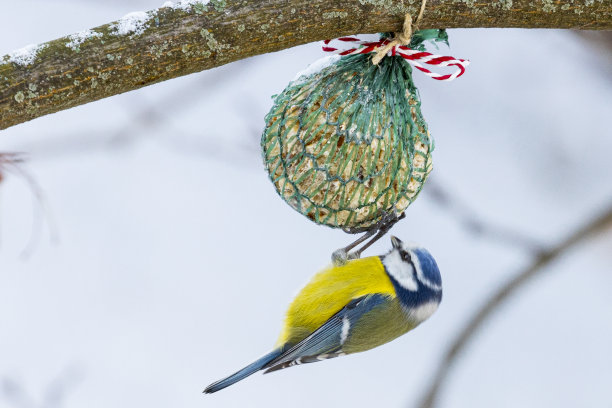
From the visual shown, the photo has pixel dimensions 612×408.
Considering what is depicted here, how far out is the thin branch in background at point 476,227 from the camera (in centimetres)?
258

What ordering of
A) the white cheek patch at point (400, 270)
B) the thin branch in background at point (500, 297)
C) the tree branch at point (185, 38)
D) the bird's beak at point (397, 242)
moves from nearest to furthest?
1. the tree branch at point (185, 38)
2. the bird's beak at point (397, 242)
3. the white cheek patch at point (400, 270)
4. the thin branch in background at point (500, 297)

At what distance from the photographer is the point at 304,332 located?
2.41 m

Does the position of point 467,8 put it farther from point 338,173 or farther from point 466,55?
point 466,55

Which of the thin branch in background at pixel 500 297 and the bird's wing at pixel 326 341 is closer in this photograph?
the bird's wing at pixel 326 341

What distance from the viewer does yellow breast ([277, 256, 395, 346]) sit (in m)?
2.41

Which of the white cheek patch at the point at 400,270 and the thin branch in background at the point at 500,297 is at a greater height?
the white cheek patch at the point at 400,270

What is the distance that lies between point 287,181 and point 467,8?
596 mm

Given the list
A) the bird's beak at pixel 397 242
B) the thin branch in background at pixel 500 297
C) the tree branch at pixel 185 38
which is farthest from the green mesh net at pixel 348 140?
the thin branch in background at pixel 500 297

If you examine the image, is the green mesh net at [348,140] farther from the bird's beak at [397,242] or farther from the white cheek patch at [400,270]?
the white cheek patch at [400,270]

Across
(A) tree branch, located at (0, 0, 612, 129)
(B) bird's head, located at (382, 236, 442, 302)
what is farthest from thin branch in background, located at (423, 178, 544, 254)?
(A) tree branch, located at (0, 0, 612, 129)

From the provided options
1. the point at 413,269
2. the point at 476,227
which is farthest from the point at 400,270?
the point at 476,227

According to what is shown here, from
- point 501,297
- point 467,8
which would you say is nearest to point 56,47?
point 467,8

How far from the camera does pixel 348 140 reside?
171cm

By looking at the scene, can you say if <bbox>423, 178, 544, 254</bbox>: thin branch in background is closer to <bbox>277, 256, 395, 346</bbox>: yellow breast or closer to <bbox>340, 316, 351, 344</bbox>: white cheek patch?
<bbox>277, 256, 395, 346</bbox>: yellow breast
